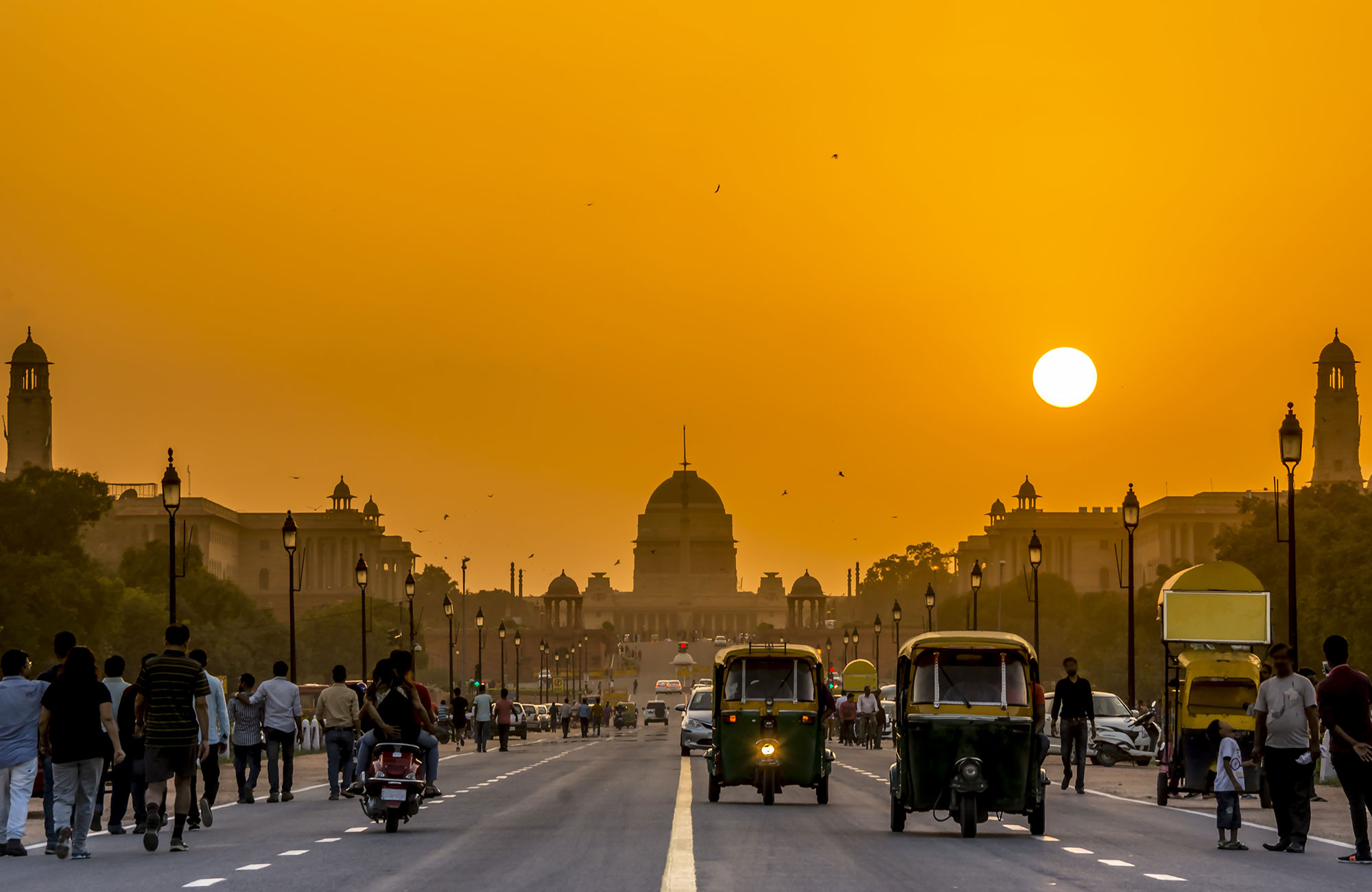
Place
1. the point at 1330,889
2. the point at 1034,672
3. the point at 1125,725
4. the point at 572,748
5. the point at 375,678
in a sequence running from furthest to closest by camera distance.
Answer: the point at 572,748 < the point at 1125,725 < the point at 375,678 < the point at 1034,672 < the point at 1330,889

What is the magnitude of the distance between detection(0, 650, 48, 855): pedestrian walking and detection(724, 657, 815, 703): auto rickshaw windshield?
10.3 m

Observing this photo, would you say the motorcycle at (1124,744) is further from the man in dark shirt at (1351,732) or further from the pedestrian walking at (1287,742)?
the man in dark shirt at (1351,732)

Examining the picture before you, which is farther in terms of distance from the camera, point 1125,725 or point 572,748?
point 572,748

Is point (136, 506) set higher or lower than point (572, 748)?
higher

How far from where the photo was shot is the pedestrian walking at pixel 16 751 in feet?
63.0

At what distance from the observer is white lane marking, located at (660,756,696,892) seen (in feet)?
50.4

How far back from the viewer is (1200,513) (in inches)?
7382

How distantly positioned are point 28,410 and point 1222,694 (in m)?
126

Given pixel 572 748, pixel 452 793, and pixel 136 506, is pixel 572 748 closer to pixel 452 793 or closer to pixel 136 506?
pixel 452 793

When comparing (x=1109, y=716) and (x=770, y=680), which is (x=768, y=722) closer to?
(x=770, y=680)

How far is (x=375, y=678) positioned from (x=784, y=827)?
486cm

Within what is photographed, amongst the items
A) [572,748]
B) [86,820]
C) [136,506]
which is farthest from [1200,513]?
[86,820]

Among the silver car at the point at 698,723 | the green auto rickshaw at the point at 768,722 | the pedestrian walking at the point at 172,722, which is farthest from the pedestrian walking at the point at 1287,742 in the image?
the silver car at the point at 698,723

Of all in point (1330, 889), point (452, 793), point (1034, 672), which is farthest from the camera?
point (452, 793)
